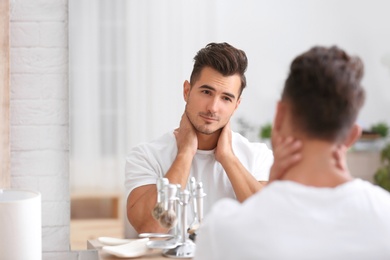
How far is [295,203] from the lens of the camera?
1.30 meters

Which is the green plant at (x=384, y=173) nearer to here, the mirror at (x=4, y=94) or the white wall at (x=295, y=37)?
the white wall at (x=295, y=37)

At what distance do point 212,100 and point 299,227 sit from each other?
4.29 feet

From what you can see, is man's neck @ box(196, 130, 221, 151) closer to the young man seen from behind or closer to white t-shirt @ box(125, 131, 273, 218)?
white t-shirt @ box(125, 131, 273, 218)

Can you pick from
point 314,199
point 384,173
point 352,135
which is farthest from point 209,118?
point 384,173

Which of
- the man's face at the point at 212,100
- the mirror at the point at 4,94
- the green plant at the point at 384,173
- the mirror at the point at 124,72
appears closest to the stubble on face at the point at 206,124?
the man's face at the point at 212,100

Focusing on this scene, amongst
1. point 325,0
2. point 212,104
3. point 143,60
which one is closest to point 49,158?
point 212,104

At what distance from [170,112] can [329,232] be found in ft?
5.99

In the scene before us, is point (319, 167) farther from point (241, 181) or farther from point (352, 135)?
point (241, 181)

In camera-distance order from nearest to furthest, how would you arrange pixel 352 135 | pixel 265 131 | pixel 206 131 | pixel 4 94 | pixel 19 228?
pixel 352 135 < pixel 19 228 < pixel 4 94 < pixel 206 131 < pixel 265 131

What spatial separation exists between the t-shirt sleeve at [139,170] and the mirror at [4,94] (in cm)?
42

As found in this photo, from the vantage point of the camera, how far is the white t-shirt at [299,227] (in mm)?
1286

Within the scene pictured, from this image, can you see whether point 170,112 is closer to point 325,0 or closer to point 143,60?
point 143,60

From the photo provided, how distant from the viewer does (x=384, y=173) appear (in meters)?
5.15

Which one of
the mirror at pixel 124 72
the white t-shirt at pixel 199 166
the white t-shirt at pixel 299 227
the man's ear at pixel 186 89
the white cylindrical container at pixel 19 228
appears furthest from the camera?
the mirror at pixel 124 72
